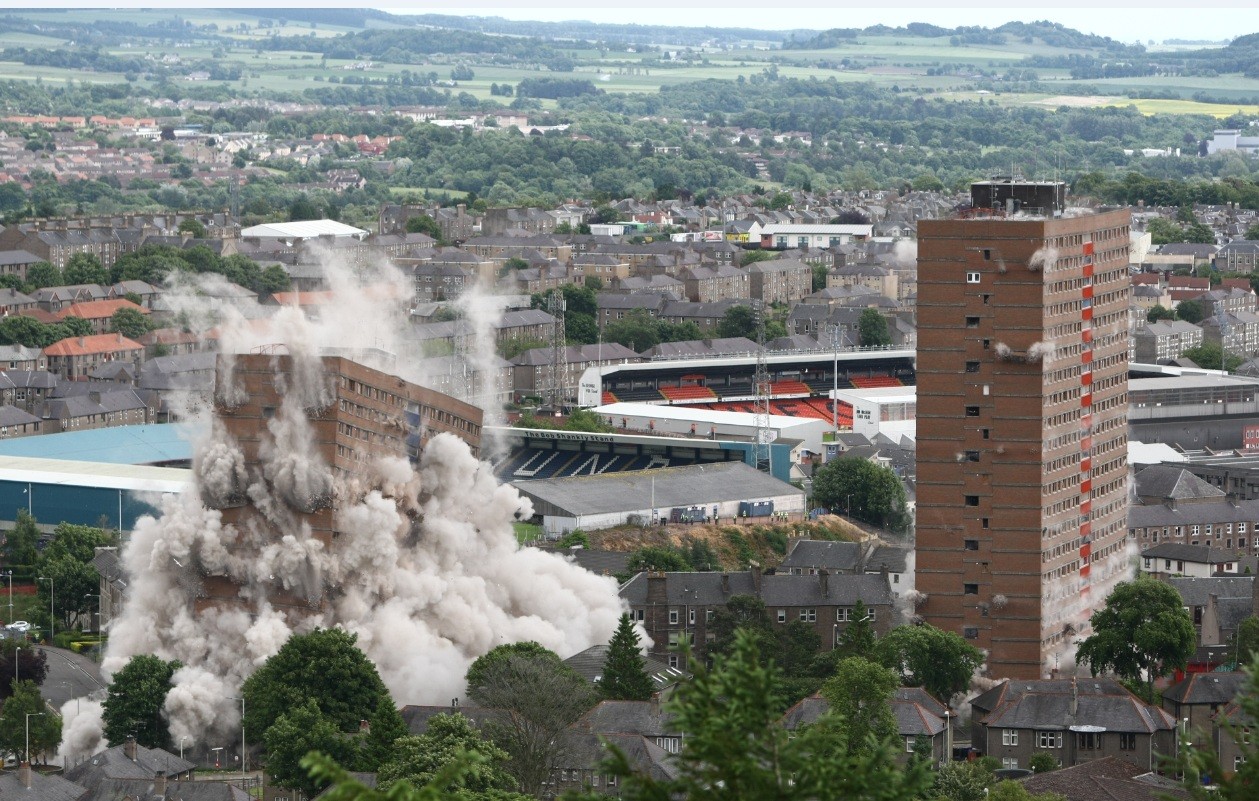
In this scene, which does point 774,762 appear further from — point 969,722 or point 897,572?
point 897,572

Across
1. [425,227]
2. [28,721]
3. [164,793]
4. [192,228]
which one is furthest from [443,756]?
[425,227]

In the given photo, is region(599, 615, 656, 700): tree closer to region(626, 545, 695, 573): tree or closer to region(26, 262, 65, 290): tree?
region(626, 545, 695, 573): tree

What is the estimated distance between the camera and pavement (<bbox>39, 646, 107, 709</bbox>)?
215 ft

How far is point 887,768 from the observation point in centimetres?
2581

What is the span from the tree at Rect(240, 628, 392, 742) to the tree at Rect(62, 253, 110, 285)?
3796 inches

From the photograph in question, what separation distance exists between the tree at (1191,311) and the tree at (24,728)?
9732cm

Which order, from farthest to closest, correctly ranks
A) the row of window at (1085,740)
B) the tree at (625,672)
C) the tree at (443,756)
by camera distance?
the tree at (625,672) → the row of window at (1085,740) → the tree at (443,756)

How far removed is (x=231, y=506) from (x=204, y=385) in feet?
170

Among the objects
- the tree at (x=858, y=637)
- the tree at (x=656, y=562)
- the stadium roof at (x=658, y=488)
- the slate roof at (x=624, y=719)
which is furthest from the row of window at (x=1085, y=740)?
the stadium roof at (x=658, y=488)

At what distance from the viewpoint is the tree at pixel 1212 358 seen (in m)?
131

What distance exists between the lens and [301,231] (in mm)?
181375

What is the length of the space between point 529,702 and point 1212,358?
269ft

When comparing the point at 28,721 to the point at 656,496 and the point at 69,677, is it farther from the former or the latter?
the point at 656,496

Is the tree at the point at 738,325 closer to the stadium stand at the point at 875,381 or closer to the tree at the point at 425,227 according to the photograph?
the stadium stand at the point at 875,381
